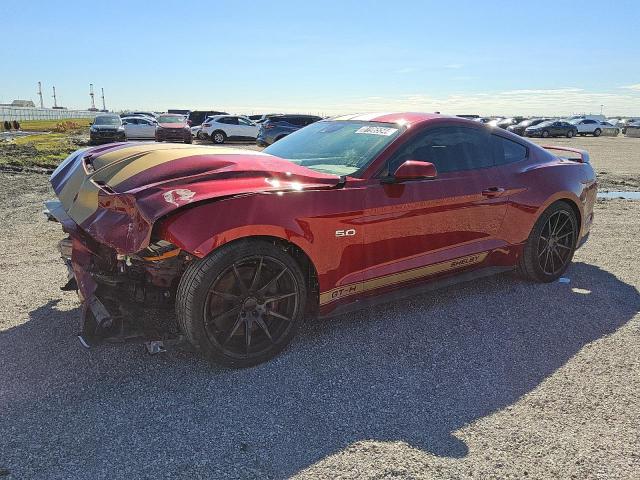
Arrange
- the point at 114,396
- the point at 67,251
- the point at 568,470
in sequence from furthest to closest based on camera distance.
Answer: the point at 67,251
the point at 114,396
the point at 568,470

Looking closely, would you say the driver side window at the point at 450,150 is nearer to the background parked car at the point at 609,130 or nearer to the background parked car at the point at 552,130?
the background parked car at the point at 552,130

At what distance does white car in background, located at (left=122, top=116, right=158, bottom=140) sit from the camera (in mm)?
26844

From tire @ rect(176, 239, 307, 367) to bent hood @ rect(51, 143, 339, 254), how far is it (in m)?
0.36

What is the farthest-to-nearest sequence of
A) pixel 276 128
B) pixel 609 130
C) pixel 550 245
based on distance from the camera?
1. pixel 609 130
2. pixel 276 128
3. pixel 550 245

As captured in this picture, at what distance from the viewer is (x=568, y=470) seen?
2455mm

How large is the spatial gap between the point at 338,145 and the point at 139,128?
25319 millimetres

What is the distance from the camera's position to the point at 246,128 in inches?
1156

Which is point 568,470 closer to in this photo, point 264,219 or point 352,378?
point 352,378

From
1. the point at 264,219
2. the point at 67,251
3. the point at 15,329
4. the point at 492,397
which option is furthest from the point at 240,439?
the point at 15,329

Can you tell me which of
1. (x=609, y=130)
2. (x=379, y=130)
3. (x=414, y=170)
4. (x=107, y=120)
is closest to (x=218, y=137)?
(x=107, y=120)

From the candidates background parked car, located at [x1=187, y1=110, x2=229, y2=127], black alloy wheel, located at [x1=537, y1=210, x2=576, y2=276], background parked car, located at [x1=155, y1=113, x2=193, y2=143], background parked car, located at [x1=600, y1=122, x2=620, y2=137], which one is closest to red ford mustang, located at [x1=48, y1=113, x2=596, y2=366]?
black alloy wheel, located at [x1=537, y1=210, x2=576, y2=276]

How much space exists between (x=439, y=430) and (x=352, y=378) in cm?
67

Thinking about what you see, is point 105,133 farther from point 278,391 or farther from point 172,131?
point 278,391

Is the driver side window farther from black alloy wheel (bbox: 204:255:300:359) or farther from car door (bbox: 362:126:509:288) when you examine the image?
black alloy wheel (bbox: 204:255:300:359)
